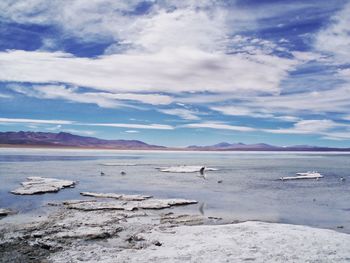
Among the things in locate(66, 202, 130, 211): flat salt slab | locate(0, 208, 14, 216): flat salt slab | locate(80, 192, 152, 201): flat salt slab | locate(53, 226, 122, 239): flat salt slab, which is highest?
locate(80, 192, 152, 201): flat salt slab

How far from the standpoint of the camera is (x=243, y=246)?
13859 millimetres

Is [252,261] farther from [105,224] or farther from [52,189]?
[52,189]

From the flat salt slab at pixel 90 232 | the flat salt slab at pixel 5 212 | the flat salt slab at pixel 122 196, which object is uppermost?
the flat salt slab at pixel 122 196

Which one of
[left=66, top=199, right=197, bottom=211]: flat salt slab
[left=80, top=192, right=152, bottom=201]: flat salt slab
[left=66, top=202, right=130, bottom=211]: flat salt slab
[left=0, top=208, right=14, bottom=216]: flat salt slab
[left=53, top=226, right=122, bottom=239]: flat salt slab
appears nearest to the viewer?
[left=53, top=226, right=122, bottom=239]: flat salt slab

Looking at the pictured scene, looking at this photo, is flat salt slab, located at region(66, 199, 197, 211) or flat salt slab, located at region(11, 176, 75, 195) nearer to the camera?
flat salt slab, located at region(66, 199, 197, 211)

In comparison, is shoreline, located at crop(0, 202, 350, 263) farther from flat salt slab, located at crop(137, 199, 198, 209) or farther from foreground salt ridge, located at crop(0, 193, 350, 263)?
flat salt slab, located at crop(137, 199, 198, 209)

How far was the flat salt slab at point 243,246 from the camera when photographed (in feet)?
41.0

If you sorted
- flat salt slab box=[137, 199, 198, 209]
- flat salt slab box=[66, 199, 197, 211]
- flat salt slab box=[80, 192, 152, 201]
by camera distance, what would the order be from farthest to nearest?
flat salt slab box=[80, 192, 152, 201] < flat salt slab box=[137, 199, 198, 209] < flat salt slab box=[66, 199, 197, 211]

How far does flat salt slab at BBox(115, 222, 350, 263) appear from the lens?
41.0 ft

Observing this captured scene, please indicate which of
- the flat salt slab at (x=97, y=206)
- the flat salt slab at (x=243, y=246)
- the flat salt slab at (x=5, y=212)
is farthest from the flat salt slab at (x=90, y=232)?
the flat salt slab at (x=5, y=212)

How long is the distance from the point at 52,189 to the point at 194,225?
16.3 m

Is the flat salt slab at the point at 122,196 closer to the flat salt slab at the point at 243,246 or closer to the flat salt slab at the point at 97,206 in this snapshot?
the flat salt slab at the point at 97,206

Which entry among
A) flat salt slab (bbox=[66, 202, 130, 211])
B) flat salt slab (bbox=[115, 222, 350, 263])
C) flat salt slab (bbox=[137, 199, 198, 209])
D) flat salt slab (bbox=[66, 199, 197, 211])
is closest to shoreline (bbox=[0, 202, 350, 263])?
flat salt slab (bbox=[115, 222, 350, 263])

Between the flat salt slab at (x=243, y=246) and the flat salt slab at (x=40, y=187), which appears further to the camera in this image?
the flat salt slab at (x=40, y=187)
